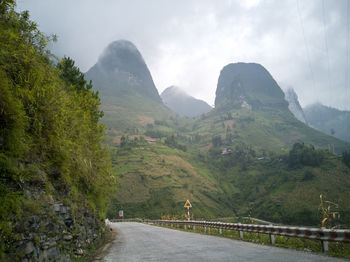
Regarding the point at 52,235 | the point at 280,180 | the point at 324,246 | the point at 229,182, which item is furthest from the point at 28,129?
the point at 229,182

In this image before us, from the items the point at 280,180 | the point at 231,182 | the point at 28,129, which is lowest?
the point at 231,182

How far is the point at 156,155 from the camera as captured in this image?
139 meters

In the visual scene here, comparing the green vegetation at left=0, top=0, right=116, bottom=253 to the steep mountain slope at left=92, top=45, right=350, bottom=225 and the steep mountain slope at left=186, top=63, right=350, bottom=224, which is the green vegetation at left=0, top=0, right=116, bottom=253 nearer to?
the steep mountain slope at left=92, top=45, right=350, bottom=225

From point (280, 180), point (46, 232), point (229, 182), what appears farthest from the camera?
point (229, 182)

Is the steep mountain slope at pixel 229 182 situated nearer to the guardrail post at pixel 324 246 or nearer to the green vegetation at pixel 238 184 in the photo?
the green vegetation at pixel 238 184

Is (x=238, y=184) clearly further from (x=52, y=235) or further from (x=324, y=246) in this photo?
(x=52, y=235)

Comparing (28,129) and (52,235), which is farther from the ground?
(28,129)

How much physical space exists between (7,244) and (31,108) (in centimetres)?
379

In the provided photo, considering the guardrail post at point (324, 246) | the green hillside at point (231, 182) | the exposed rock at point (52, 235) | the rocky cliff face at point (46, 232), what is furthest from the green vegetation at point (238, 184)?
the rocky cliff face at point (46, 232)

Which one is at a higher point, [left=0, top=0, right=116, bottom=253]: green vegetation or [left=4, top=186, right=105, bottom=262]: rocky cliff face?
[left=0, top=0, right=116, bottom=253]: green vegetation

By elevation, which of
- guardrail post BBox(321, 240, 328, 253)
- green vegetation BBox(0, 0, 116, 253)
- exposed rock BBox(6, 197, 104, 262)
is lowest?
guardrail post BBox(321, 240, 328, 253)

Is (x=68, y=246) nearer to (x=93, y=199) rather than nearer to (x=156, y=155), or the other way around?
(x=93, y=199)

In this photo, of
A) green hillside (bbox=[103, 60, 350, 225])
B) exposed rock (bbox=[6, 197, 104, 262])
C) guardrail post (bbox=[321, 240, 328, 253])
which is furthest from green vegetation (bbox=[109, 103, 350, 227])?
exposed rock (bbox=[6, 197, 104, 262])

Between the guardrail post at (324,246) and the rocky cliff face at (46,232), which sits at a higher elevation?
the rocky cliff face at (46,232)
